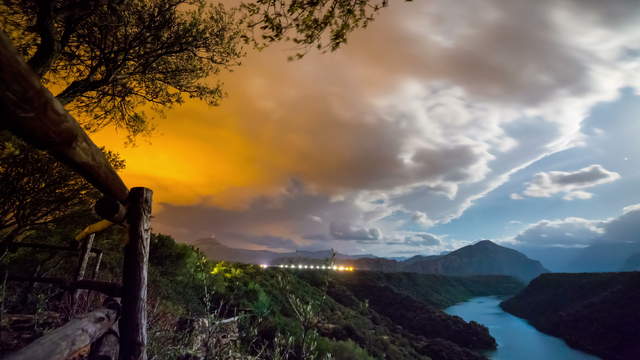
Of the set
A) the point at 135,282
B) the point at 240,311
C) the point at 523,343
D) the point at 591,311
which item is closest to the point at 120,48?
the point at 135,282

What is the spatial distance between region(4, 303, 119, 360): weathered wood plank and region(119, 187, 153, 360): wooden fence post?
22 cm

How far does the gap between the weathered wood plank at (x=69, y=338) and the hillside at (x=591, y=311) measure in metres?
69.7

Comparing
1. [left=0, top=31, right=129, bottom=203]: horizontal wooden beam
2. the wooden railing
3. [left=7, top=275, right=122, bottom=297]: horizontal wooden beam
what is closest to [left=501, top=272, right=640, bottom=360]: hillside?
the wooden railing

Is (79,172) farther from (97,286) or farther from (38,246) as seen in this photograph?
(38,246)

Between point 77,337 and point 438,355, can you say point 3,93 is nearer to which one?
point 77,337

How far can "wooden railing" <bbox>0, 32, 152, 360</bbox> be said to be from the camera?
4.01ft

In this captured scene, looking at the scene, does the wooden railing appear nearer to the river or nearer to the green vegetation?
the green vegetation

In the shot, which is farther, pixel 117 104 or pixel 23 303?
pixel 117 104

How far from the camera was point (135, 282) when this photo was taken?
322cm

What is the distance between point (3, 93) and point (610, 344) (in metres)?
74.7

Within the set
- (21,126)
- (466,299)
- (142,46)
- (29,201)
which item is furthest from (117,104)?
(466,299)

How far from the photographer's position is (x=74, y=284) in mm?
3781

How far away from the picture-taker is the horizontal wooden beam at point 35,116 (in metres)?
1.17

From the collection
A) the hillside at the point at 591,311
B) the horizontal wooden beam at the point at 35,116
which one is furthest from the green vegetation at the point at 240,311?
the hillside at the point at 591,311
